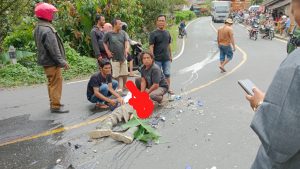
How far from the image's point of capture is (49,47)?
19.7ft

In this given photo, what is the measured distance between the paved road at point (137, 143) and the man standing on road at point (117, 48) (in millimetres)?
1038

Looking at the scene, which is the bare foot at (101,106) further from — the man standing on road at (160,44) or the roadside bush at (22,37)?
the roadside bush at (22,37)

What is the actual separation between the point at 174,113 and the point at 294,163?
5079 millimetres

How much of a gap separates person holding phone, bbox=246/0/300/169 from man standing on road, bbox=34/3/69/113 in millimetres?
5272

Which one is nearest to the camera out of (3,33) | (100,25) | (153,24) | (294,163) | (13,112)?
(294,163)

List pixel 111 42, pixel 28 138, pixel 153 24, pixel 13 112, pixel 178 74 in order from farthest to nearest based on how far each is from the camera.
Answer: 1. pixel 153 24
2. pixel 178 74
3. pixel 111 42
4. pixel 13 112
5. pixel 28 138

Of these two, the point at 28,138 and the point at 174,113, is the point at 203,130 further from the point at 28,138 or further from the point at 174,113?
the point at 28,138

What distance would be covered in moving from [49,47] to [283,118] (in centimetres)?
542

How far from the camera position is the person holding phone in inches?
42.5

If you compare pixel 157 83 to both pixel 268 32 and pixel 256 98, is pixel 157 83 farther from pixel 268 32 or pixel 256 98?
pixel 268 32

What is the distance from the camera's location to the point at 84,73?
432 inches

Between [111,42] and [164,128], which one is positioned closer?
[164,128]

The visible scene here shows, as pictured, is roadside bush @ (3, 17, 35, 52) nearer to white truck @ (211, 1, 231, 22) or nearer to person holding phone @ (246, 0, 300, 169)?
person holding phone @ (246, 0, 300, 169)

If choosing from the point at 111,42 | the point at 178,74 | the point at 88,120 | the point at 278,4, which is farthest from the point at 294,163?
the point at 278,4
